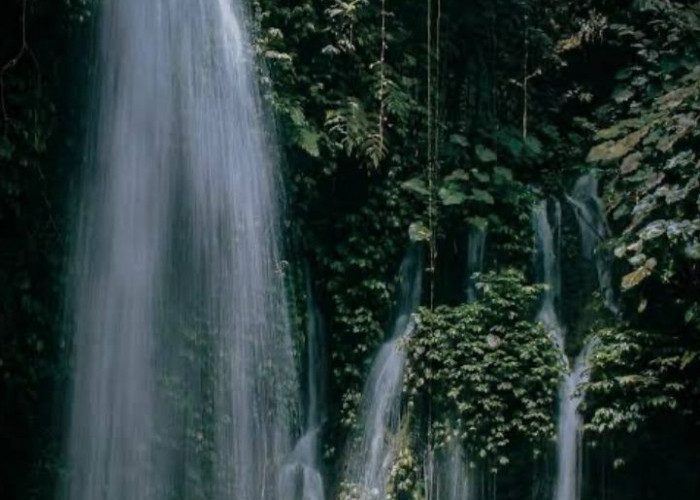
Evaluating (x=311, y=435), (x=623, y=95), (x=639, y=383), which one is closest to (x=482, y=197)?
(x=623, y=95)

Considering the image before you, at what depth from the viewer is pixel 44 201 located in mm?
7027

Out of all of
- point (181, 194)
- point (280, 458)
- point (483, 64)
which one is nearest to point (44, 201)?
point (181, 194)

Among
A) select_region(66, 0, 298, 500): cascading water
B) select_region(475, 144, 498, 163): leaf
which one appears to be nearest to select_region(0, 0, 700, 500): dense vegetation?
select_region(475, 144, 498, 163): leaf

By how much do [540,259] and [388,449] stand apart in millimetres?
2425

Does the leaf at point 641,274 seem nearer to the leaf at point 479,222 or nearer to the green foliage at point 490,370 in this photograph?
the green foliage at point 490,370

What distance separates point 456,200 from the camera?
8914mm

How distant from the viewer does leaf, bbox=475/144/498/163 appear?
9352 mm

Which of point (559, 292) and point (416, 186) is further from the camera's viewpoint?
point (416, 186)

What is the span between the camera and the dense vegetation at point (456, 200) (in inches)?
276

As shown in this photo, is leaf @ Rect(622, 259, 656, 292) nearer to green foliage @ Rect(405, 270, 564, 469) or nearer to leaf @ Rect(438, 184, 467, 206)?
green foliage @ Rect(405, 270, 564, 469)

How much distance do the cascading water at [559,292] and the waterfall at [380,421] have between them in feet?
4.52

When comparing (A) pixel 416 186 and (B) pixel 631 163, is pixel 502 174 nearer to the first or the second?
(A) pixel 416 186

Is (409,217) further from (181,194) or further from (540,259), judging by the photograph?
(181,194)

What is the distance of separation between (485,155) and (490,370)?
8.14 ft
